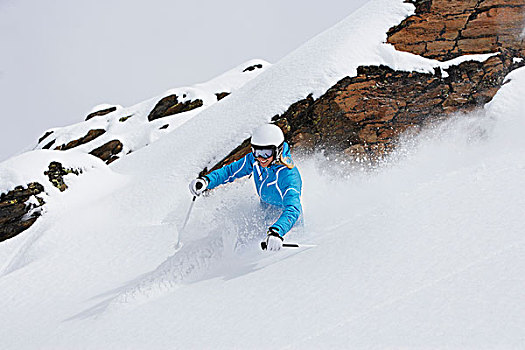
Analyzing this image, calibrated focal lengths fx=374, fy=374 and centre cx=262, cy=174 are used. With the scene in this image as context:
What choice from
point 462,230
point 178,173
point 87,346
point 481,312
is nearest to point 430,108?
point 178,173

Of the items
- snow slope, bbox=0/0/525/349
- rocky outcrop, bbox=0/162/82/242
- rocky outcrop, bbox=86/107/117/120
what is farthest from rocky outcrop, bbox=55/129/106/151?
snow slope, bbox=0/0/525/349

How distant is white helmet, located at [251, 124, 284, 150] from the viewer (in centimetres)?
361

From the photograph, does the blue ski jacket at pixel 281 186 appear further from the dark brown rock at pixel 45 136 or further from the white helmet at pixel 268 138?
the dark brown rock at pixel 45 136

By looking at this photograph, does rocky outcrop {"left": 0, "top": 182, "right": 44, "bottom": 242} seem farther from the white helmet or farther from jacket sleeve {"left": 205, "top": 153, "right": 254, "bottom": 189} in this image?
the white helmet

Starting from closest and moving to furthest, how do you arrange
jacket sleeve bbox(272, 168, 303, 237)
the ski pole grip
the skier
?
the ski pole grip → jacket sleeve bbox(272, 168, 303, 237) → the skier

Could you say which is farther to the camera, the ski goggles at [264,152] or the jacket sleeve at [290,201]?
the ski goggles at [264,152]

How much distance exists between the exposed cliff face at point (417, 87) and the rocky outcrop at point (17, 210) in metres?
4.08

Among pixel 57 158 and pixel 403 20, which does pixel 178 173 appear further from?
pixel 403 20

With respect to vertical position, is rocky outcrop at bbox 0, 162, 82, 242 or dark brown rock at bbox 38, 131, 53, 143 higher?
rocky outcrop at bbox 0, 162, 82, 242

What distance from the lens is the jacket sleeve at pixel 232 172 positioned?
4.28 metres

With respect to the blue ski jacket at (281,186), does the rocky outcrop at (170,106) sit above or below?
below

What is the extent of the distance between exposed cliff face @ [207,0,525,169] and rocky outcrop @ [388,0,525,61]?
0.02 m

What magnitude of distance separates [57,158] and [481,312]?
929cm

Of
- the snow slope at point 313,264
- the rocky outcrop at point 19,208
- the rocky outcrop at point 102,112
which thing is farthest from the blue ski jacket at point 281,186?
the rocky outcrop at point 102,112
